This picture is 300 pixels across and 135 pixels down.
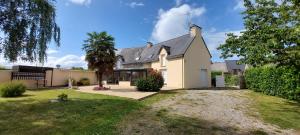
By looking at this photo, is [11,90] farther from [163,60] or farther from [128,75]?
[163,60]

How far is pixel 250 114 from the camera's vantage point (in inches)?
364

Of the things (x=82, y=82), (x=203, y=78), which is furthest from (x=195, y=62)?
(x=82, y=82)

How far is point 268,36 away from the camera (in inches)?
384

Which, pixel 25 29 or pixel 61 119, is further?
pixel 25 29

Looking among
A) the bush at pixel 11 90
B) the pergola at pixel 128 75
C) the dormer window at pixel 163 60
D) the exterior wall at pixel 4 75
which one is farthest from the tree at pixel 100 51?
the exterior wall at pixel 4 75

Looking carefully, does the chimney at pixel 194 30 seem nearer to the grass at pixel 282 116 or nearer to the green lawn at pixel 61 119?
the grass at pixel 282 116

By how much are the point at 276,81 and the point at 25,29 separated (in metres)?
17.3

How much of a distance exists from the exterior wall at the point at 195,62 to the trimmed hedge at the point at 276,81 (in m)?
5.31

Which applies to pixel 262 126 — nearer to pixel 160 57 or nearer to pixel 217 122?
pixel 217 122

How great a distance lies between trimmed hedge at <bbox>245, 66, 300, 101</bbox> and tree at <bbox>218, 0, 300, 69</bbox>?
9.66 feet

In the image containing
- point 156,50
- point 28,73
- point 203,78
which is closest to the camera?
point 28,73

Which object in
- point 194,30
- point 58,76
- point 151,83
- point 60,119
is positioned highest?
point 194,30

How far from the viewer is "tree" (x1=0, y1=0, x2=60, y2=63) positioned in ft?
27.4

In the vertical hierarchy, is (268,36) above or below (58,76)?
above
